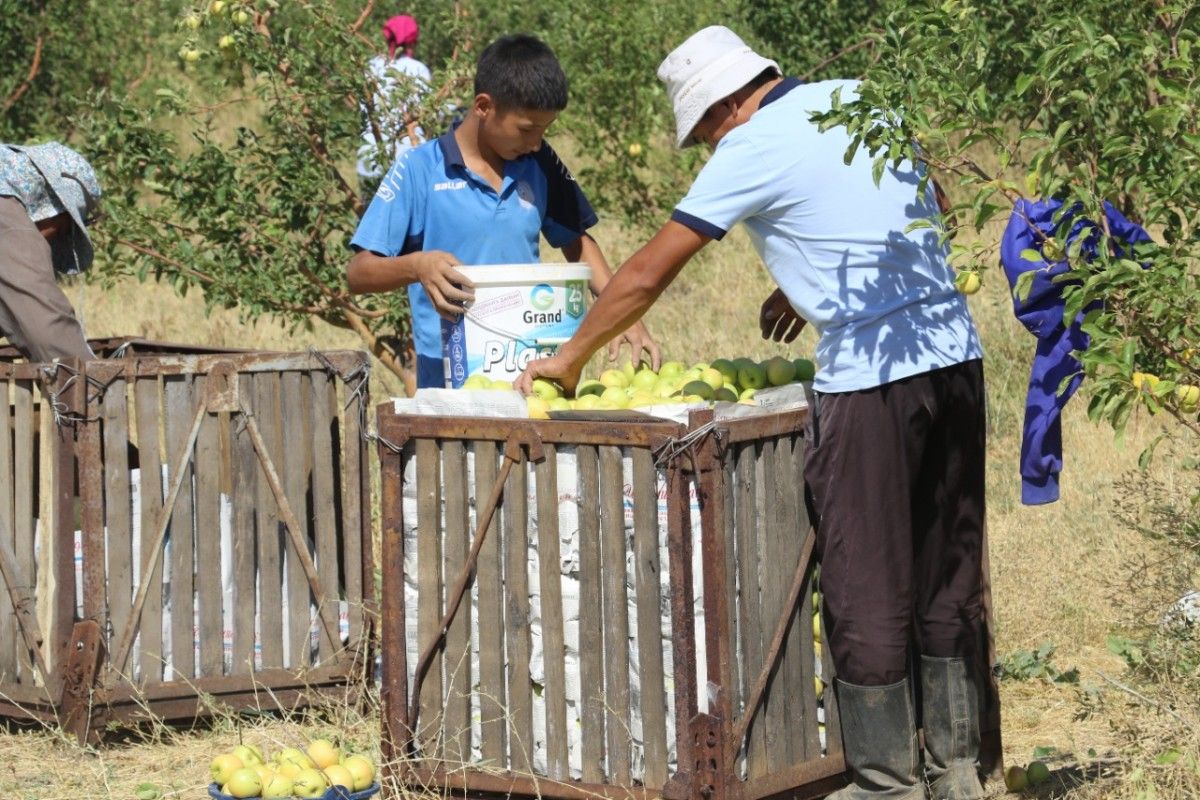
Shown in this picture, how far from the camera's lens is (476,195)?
4.85 metres

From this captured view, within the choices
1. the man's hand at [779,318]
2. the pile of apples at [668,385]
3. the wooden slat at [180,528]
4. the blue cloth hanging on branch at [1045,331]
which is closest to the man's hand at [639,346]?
the pile of apples at [668,385]

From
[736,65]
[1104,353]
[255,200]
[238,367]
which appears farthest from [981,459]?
[255,200]

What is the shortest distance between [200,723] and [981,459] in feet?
8.70

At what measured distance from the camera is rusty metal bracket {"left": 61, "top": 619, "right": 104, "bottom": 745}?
4824mm

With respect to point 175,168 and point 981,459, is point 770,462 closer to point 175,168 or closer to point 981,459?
point 981,459

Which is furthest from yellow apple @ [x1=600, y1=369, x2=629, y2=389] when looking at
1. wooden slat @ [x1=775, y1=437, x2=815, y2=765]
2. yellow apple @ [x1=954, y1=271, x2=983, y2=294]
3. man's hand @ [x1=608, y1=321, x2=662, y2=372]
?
yellow apple @ [x1=954, y1=271, x2=983, y2=294]

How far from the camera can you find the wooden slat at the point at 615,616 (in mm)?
3826

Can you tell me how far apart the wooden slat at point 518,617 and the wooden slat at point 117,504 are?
4.71 feet

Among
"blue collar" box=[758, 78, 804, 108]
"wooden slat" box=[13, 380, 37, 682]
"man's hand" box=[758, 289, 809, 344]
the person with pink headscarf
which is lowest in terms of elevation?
"wooden slat" box=[13, 380, 37, 682]

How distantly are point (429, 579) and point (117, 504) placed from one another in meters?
1.27

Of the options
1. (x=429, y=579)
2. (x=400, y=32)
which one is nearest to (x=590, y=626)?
(x=429, y=579)

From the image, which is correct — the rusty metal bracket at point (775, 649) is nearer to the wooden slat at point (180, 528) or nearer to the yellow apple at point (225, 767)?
the yellow apple at point (225, 767)

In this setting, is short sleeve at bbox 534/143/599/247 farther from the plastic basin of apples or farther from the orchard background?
the plastic basin of apples

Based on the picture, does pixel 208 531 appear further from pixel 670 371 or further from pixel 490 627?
pixel 670 371
